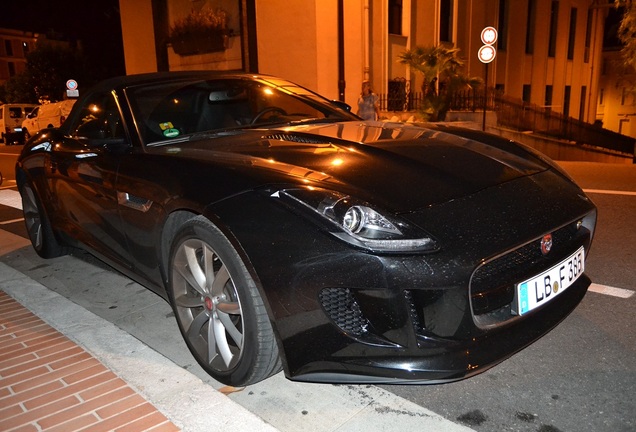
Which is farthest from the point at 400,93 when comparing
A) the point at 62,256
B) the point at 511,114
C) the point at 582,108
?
the point at 582,108

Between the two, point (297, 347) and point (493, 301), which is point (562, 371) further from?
point (297, 347)

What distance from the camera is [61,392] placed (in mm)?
2574

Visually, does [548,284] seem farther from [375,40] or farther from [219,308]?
[375,40]

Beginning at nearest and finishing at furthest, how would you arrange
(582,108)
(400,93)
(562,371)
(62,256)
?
(562,371)
(62,256)
(400,93)
(582,108)

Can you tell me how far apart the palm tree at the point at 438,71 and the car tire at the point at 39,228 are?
431 inches

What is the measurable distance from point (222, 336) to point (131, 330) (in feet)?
3.45

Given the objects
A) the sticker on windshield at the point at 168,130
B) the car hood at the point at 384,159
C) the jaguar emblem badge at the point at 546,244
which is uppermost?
the sticker on windshield at the point at 168,130

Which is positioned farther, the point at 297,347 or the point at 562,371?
the point at 562,371

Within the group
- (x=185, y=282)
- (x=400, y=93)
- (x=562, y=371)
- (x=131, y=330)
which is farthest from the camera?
(x=400, y=93)

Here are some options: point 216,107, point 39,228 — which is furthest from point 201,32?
point 216,107

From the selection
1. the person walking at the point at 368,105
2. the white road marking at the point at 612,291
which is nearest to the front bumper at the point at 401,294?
the white road marking at the point at 612,291

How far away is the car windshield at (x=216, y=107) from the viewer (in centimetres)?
329

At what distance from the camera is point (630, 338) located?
2830 mm

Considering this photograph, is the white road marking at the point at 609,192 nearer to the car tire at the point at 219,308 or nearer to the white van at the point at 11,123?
the car tire at the point at 219,308
